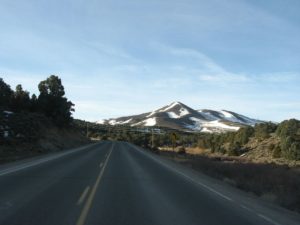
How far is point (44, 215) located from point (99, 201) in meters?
2.53

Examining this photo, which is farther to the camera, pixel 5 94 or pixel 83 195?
pixel 5 94

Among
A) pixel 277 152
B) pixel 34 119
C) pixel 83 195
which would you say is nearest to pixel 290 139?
pixel 277 152

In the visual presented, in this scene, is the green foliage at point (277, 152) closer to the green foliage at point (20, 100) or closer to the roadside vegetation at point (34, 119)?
the roadside vegetation at point (34, 119)

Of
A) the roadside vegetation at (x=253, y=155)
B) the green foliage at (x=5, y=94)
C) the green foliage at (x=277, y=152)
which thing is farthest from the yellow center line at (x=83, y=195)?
the green foliage at (x=277, y=152)

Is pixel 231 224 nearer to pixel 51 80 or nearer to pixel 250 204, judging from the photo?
pixel 250 204

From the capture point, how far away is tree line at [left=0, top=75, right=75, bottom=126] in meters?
67.4

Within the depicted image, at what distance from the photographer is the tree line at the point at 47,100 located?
67375 mm

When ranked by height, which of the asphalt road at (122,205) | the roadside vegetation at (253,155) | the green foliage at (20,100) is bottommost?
the asphalt road at (122,205)

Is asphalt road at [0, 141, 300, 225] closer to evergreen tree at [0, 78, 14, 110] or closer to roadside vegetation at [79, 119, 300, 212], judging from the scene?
roadside vegetation at [79, 119, 300, 212]

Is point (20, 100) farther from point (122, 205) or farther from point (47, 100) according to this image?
point (122, 205)

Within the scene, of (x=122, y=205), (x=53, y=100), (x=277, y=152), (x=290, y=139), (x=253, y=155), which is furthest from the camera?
(x=53, y=100)

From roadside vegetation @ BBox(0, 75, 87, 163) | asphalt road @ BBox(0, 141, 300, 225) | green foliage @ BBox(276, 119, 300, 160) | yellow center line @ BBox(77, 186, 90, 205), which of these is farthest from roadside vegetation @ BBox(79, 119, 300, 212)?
roadside vegetation @ BBox(0, 75, 87, 163)

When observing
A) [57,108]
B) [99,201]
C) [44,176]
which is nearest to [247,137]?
[57,108]

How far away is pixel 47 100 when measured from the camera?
245 ft
